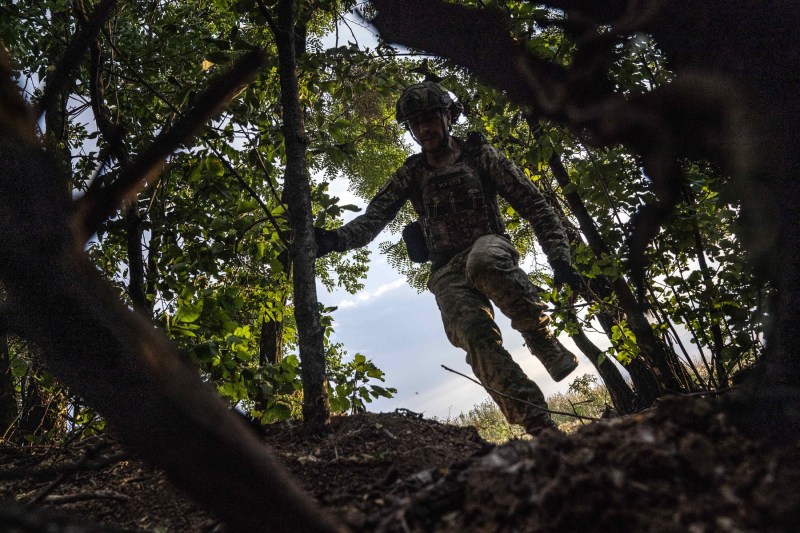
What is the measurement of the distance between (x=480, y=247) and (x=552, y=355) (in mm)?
1014

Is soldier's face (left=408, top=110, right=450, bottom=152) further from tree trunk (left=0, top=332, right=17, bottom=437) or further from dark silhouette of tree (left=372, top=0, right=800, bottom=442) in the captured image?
tree trunk (left=0, top=332, right=17, bottom=437)

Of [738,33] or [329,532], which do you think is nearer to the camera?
[329,532]

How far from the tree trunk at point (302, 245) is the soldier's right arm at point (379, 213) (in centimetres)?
123

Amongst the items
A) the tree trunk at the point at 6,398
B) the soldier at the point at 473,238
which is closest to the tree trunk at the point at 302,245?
the soldier at the point at 473,238

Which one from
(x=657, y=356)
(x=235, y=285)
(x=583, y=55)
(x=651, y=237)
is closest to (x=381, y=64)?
(x=583, y=55)

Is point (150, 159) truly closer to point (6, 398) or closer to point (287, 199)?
point (287, 199)

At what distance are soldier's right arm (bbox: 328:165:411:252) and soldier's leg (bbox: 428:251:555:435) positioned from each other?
28.9 inches

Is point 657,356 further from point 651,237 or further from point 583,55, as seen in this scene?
point 583,55

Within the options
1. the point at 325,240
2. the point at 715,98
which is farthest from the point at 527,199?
the point at 715,98

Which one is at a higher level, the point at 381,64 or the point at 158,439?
the point at 381,64

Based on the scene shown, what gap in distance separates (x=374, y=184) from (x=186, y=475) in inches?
438

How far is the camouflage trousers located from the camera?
3.29 meters

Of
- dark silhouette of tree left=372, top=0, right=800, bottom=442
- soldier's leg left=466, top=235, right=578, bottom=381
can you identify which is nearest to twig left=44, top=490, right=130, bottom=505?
dark silhouette of tree left=372, top=0, right=800, bottom=442

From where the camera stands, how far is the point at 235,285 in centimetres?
348
